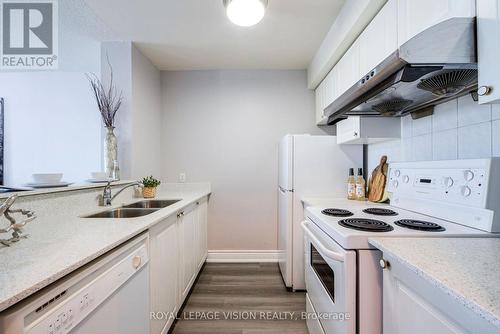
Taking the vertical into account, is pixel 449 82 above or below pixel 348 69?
below

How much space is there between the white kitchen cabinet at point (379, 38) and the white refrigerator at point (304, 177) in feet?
2.38

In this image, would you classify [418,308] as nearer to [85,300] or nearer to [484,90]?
[484,90]

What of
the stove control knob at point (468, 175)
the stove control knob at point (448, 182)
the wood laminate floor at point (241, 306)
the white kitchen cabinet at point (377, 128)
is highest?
the white kitchen cabinet at point (377, 128)

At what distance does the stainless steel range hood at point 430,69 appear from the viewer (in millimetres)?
806

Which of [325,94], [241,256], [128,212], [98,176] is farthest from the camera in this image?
[241,256]

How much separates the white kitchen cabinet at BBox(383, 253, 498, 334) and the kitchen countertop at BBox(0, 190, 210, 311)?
1017mm

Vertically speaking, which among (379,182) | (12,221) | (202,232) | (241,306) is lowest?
(241,306)

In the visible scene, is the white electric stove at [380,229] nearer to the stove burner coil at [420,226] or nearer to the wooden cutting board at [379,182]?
the stove burner coil at [420,226]

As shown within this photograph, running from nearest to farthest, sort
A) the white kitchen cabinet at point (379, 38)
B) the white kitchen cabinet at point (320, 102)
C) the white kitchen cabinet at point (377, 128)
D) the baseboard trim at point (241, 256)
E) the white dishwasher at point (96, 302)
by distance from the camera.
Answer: the white dishwasher at point (96, 302)
the white kitchen cabinet at point (379, 38)
the white kitchen cabinet at point (377, 128)
the white kitchen cabinet at point (320, 102)
the baseboard trim at point (241, 256)

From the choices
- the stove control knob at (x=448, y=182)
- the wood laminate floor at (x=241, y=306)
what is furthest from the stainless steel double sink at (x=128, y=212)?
the stove control knob at (x=448, y=182)

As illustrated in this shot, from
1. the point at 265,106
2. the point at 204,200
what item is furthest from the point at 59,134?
the point at 265,106

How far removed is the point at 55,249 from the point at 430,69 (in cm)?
153

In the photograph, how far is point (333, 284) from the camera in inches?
43.1

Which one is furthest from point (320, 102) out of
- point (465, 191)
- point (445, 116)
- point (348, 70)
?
point (465, 191)
